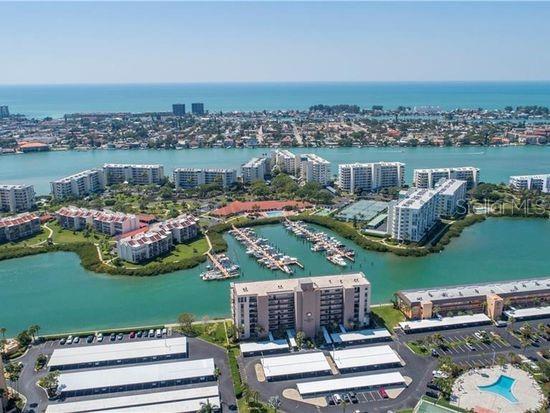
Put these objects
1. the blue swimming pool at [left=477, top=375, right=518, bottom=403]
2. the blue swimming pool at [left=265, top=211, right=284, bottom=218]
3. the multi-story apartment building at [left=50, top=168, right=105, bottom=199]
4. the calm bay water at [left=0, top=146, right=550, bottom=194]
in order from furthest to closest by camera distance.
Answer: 1. the calm bay water at [left=0, top=146, right=550, bottom=194]
2. the multi-story apartment building at [left=50, top=168, right=105, bottom=199]
3. the blue swimming pool at [left=265, top=211, right=284, bottom=218]
4. the blue swimming pool at [left=477, top=375, right=518, bottom=403]

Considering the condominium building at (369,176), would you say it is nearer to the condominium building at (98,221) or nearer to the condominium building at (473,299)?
the condominium building at (98,221)

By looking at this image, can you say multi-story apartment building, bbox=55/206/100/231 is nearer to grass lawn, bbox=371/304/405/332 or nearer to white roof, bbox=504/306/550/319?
grass lawn, bbox=371/304/405/332

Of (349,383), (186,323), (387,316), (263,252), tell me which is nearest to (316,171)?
(263,252)

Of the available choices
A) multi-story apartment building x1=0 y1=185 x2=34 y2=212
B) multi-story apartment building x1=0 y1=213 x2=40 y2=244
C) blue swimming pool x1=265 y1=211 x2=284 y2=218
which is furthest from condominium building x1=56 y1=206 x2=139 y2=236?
blue swimming pool x1=265 y1=211 x2=284 y2=218

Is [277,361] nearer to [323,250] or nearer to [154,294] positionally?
[154,294]

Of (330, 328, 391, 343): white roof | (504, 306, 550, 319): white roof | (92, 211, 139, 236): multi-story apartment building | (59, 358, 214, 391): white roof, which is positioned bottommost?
(59, 358, 214, 391): white roof

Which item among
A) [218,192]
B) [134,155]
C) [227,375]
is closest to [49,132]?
[134,155]

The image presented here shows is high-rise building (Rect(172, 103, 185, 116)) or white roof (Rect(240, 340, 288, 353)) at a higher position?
high-rise building (Rect(172, 103, 185, 116))
